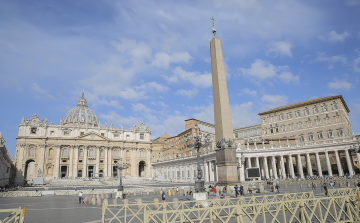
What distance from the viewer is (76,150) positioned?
6906cm

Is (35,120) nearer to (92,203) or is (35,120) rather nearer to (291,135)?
(92,203)

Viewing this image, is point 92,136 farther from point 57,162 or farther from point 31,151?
point 31,151

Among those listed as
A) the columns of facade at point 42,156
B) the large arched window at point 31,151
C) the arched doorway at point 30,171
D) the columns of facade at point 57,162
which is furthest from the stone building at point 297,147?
the large arched window at point 31,151

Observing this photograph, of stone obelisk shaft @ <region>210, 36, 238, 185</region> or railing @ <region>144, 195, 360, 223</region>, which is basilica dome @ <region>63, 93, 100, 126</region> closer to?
stone obelisk shaft @ <region>210, 36, 238, 185</region>

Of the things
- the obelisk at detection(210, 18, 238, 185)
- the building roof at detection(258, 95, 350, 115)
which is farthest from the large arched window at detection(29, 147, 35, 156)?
the obelisk at detection(210, 18, 238, 185)

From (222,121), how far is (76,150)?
202ft

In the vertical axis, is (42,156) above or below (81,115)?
below

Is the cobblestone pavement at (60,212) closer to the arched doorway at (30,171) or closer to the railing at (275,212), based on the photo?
the railing at (275,212)

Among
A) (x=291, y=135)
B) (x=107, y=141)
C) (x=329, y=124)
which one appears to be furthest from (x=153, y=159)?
(x=329, y=124)

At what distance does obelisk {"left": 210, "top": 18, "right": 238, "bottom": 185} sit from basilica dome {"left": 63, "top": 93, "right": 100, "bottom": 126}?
83.7 metres

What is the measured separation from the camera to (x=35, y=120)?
6781 centimetres

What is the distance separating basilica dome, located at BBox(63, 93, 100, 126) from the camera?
317ft

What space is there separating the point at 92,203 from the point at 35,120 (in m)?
60.8

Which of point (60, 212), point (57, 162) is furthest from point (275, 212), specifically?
point (57, 162)
